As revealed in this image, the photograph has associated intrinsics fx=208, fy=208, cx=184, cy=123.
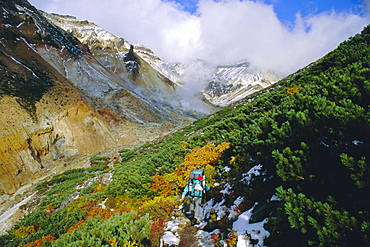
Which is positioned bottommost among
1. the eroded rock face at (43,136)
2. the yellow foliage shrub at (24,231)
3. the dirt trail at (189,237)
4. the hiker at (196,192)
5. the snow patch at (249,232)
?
the dirt trail at (189,237)

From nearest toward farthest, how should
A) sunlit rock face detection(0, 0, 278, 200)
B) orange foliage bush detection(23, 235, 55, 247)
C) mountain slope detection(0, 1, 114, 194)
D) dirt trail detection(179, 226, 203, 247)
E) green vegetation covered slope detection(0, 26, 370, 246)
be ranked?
green vegetation covered slope detection(0, 26, 370, 246) < dirt trail detection(179, 226, 203, 247) < orange foliage bush detection(23, 235, 55, 247) < mountain slope detection(0, 1, 114, 194) < sunlit rock face detection(0, 0, 278, 200)

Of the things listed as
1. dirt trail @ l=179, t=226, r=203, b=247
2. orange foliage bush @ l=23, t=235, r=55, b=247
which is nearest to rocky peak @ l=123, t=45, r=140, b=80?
orange foliage bush @ l=23, t=235, r=55, b=247

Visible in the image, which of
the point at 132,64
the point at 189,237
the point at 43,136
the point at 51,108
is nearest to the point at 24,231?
the point at 189,237

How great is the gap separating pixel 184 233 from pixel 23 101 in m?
29.5

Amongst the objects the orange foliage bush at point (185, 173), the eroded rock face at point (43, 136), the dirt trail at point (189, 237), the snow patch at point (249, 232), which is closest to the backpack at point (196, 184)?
the dirt trail at point (189, 237)

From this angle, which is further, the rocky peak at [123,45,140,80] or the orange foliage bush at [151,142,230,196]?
the rocky peak at [123,45,140,80]

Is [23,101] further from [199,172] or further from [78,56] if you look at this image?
[78,56]

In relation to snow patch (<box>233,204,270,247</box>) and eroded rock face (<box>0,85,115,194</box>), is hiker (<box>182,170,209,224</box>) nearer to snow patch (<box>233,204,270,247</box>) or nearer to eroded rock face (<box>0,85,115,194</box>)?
snow patch (<box>233,204,270,247</box>)

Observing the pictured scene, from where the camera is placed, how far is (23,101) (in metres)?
26.2

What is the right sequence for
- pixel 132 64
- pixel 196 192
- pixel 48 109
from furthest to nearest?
pixel 132 64 < pixel 48 109 < pixel 196 192

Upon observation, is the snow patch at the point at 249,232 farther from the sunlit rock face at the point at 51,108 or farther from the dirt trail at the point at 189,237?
the sunlit rock face at the point at 51,108

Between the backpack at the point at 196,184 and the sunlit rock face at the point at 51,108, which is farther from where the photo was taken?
the sunlit rock face at the point at 51,108

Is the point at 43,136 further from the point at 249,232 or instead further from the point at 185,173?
the point at 249,232

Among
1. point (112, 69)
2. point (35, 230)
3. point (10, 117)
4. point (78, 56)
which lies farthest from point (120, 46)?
point (35, 230)
